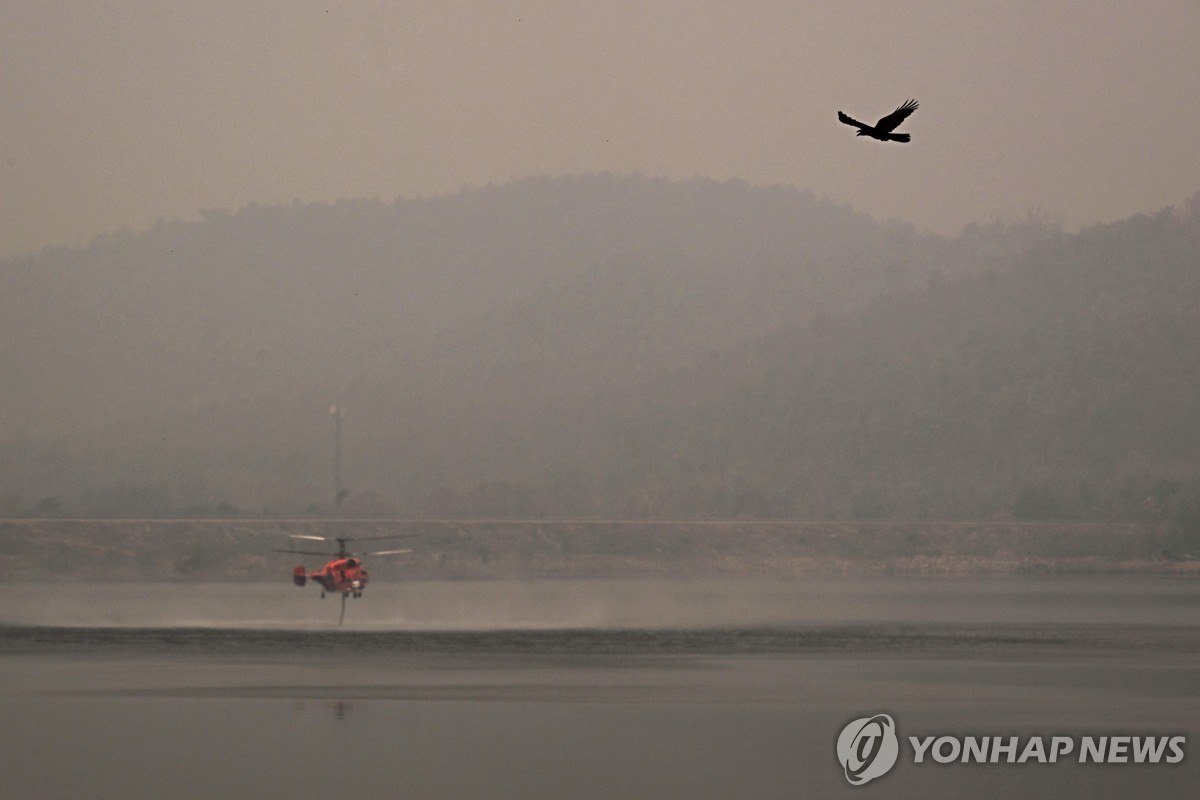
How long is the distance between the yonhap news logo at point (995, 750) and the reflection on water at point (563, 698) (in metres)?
0.71

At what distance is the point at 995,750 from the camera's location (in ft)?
152

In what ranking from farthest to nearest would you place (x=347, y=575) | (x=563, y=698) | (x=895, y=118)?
1. (x=347, y=575)
2. (x=563, y=698)
3. (x=895, y=118)

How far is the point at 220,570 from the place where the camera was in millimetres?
186750

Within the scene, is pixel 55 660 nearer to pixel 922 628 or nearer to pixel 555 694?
pixel 555 694

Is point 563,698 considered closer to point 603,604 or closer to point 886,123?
point 886,123

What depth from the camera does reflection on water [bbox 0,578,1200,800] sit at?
139 ft

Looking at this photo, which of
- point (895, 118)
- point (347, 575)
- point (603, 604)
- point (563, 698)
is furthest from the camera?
point (603, 604)

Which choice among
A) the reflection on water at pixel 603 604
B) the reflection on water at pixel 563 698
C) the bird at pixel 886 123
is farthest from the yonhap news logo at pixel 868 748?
the reflection on water at pixel 603 604

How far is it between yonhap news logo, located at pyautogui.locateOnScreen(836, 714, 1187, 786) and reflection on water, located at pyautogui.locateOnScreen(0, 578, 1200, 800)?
71cm

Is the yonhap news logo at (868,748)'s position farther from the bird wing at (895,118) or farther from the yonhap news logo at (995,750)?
the bird wing at (895,118)

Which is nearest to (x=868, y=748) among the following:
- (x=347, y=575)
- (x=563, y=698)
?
(x=563, y=698)

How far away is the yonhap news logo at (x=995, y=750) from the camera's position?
146 ft

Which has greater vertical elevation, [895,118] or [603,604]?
[603,604]

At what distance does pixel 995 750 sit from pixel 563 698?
15.6 m
